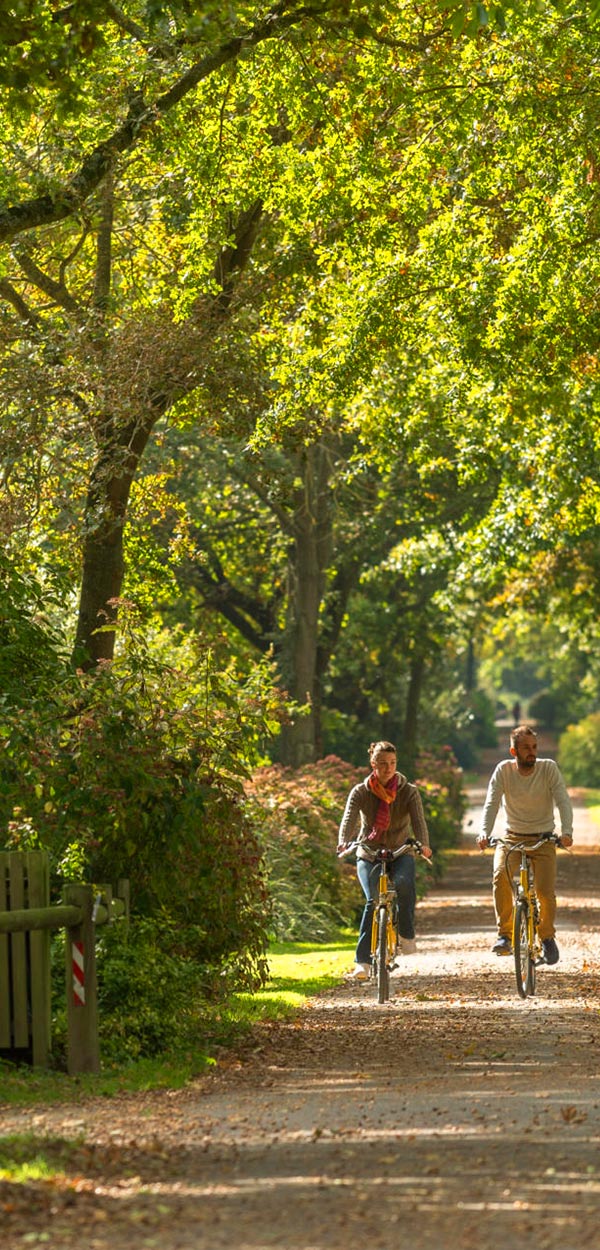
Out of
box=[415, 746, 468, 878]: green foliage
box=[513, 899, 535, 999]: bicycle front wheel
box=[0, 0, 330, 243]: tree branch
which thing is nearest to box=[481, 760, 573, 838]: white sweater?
box=[513, 899, 535, 999]: bicycle front wheel

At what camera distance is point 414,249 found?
18.3 meters

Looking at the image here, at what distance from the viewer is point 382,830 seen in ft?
43.4

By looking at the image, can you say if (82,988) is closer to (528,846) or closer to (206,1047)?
(206,1047)

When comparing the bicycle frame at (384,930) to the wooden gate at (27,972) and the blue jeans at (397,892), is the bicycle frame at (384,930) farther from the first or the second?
the wooden gate at (27,972)

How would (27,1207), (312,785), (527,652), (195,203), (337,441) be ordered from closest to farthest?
(27,1207) → (195,203) → (312,785) → (337,441) → (527,652)

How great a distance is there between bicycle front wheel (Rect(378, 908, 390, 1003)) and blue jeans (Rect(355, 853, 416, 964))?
16cm

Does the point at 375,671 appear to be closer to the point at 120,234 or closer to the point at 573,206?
the point at 120,234

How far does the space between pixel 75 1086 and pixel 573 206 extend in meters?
8.77

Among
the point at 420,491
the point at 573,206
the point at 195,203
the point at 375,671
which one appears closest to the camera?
the point at 573,206

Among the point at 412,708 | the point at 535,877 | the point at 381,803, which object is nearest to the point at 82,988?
the point at 381,803

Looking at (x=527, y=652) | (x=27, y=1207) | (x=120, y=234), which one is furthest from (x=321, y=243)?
(x=527, y=652)

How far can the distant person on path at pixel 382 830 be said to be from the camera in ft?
43.1

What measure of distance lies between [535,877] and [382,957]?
4.33ft

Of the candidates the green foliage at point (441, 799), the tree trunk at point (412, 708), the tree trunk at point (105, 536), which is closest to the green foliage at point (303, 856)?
the tree trunk at point (105, 536)
